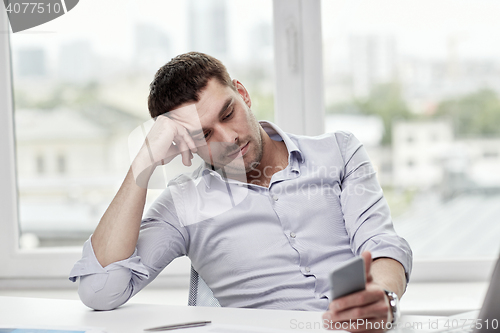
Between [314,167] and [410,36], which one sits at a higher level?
[410,36]

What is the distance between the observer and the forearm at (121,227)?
3.09ft

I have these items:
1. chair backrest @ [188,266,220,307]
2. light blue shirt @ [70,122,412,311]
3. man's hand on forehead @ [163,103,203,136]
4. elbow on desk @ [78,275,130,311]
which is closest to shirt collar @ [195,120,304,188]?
light blue shirt @ [70,122,412,311]

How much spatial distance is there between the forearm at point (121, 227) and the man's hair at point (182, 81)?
0.70 feet

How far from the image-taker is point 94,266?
0.93 m

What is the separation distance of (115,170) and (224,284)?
80cm

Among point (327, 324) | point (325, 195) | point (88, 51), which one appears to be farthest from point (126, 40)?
point (327, 324)

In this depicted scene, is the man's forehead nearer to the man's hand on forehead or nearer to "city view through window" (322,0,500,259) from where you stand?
the man's hand on forehead

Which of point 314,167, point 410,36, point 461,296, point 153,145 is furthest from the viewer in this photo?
point 410,36

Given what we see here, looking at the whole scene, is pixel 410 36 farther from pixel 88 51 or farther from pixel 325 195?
pixel 88 51

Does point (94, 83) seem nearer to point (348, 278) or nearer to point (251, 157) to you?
point (251, 157)

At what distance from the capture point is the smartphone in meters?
0.54

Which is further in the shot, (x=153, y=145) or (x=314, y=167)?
(x=314, y=167)

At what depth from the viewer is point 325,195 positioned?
1102 mm

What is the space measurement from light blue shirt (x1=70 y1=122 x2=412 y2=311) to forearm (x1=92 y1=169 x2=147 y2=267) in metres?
Result: 0.02
